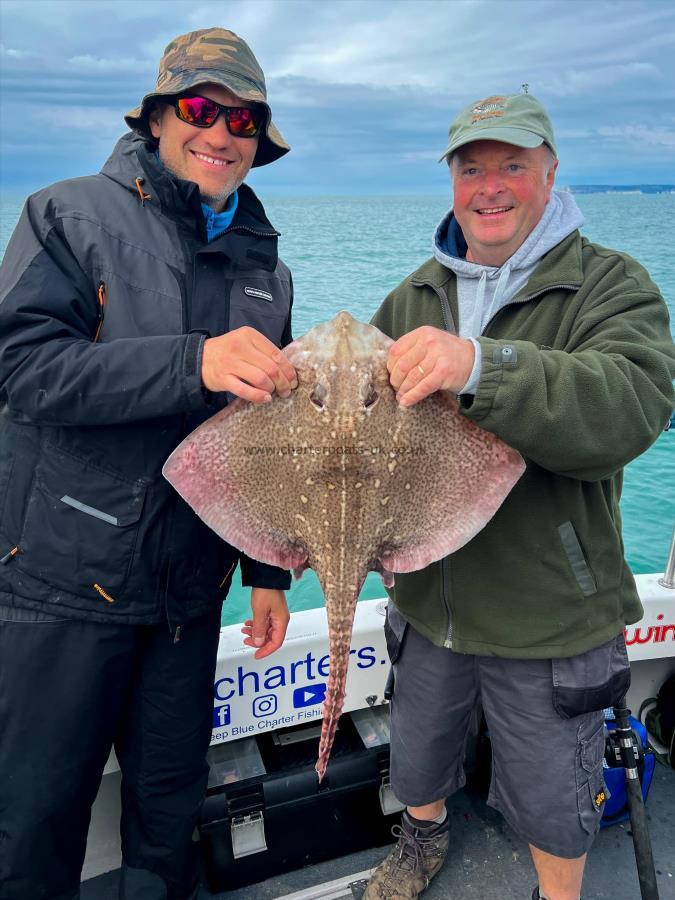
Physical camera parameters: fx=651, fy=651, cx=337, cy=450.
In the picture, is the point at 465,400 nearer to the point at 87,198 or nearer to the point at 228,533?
the point at 228,533

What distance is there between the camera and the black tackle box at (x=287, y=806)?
319cm

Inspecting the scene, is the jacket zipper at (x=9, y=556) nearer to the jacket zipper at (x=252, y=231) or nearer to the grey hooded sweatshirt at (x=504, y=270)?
the jacket zipper at (x=252, y=231)

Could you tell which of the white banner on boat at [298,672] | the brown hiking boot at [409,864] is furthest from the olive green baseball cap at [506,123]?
the brown hiking boot at [409,864]

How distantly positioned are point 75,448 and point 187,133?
128cm

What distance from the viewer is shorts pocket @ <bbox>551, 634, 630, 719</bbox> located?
246cm

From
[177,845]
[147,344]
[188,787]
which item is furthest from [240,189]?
[177,845]

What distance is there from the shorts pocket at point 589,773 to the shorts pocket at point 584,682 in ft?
0.39

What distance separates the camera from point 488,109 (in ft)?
8.27

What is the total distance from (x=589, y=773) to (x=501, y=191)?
7.52ft

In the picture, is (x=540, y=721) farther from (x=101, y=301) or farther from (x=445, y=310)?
(x=101, y=301)

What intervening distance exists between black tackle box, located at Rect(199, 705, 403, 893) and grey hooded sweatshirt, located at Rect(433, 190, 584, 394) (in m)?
2.29

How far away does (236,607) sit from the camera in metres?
9.03

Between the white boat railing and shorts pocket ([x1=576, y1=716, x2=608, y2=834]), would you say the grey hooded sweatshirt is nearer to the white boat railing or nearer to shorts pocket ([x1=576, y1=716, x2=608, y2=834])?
shorts pocket ([x1=576, y1=716, x2=608, y2=834])

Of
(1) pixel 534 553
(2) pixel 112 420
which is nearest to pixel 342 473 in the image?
(2) pixel 112 420
